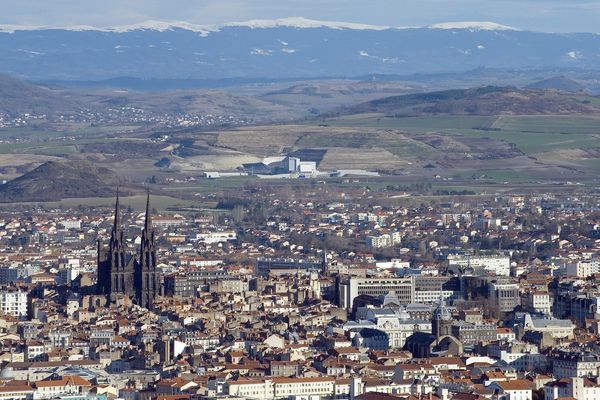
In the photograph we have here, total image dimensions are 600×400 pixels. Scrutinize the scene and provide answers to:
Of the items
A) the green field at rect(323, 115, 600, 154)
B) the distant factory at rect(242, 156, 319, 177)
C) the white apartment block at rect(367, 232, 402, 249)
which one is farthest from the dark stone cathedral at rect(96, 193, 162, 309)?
the green field at rect(323, 115, 600, 154)

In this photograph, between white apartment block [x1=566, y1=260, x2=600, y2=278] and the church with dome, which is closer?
the church with dome

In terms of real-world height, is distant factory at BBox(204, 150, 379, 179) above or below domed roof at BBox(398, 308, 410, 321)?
below

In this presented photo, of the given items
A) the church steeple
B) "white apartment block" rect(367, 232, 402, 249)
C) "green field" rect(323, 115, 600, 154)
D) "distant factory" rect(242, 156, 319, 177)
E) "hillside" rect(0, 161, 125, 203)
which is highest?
the church steeple

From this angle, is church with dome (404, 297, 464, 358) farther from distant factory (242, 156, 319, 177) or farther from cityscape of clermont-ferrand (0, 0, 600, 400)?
distant factory (242, 156, 319, 177)

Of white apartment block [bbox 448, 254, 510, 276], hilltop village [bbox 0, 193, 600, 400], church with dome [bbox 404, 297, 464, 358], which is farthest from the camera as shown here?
white apartment block [bbox 448, 254, 510, 276]

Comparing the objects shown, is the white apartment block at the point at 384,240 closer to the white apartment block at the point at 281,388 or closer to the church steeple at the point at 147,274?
the church steeple at the point at 147,274

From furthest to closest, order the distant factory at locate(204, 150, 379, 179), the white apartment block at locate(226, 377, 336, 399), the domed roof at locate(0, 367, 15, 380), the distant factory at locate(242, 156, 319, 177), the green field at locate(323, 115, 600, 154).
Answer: the green field at locate(323, 115, 600, 154), the distant factory at locate(242, 156, 319, 177), the distant factory at locate(204, 150, 379, 179), the domed roof at locate(0, 367, 15, 380), the white apartment block at locate(226, 377, 336, 399)

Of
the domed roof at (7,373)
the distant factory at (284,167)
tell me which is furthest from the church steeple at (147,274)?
the distant factory at (284,167)

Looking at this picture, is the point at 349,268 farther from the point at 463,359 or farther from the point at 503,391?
the point at 503,391
